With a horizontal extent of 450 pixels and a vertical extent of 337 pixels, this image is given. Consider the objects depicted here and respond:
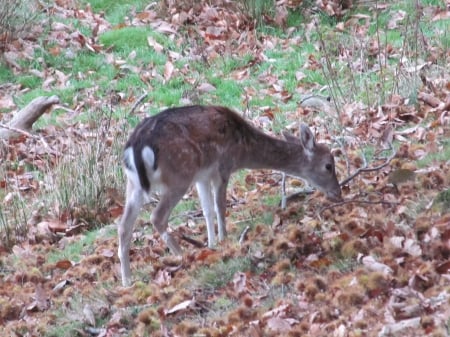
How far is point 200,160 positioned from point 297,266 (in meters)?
1.42

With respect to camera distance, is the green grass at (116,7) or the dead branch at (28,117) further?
the green grass at (116,7)

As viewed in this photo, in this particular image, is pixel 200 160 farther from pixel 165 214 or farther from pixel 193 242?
pixel 193 242

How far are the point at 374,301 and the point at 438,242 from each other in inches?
27.6

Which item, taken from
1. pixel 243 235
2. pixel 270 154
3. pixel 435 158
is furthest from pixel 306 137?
pixel 243 235

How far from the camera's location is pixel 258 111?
11.4m

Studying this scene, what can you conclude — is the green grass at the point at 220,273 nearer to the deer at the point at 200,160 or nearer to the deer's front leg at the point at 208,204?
the deer at the point at 200,160

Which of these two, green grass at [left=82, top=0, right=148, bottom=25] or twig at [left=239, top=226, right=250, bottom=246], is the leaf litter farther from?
green grass at [left=82, top=0, right=148, bottom=25]

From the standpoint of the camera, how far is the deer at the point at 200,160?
6996 millimetres

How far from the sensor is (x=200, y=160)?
7273mm

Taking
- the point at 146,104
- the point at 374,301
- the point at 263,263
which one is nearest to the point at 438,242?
the point at 374,301

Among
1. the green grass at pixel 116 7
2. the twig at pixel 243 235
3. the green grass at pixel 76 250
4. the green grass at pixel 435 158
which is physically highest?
the green grass at pixel 116 7

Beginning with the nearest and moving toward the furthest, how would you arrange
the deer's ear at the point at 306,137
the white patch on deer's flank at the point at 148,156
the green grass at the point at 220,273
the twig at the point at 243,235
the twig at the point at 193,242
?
1. the green grass at the point at 220,273
2. the white patch on deer's flank at the point at 148,156
3. the twig at the point at 243,235
4. the twig at the point at 193,242
5. the deer's ear at the point at 306,137

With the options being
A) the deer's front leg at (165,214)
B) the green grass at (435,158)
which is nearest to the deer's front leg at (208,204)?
the deer's front leg at (165,214)

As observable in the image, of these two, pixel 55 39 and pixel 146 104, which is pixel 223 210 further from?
pixel 55 39
